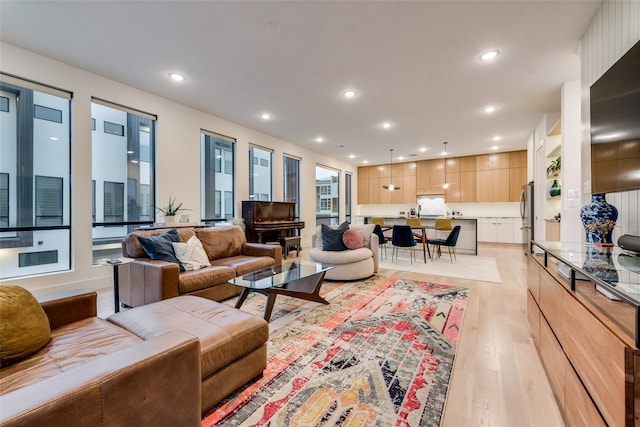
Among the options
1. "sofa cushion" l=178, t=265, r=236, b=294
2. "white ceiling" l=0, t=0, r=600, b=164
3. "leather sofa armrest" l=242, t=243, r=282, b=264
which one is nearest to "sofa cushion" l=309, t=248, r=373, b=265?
"leather sofa armrest" l=242, t=243, r=282, b=264

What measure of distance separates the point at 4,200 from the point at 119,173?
4.07 ft

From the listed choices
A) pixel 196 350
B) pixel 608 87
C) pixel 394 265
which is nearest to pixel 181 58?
pixel 196 350

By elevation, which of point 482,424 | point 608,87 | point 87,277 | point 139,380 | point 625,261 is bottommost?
point 482,424

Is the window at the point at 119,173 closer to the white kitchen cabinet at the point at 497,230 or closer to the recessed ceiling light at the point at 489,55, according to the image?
the recessed ceiling light at the point at 489,55

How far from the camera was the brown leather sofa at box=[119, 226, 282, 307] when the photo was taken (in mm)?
2549

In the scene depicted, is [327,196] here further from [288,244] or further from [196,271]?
[196,271]

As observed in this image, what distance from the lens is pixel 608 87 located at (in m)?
1.88

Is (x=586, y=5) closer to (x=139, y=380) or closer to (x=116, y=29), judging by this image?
(x=139, y=380)

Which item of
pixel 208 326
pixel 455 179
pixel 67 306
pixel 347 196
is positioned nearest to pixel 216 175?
pixel 67 306

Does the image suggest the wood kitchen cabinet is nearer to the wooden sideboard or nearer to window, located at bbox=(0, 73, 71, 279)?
the wooden sideboard

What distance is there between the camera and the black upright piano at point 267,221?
560 cm

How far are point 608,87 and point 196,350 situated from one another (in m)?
2.99

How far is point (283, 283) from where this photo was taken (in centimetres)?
251

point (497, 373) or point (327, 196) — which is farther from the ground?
point (327, 196)
